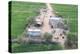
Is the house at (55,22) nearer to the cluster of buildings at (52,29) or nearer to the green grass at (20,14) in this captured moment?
the cluster of buildings at (52,29)

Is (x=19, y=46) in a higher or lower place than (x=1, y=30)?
lower

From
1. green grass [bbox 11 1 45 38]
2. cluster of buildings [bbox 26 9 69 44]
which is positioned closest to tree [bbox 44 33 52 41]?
cluster of buildings [bbox 26 9 69 44]

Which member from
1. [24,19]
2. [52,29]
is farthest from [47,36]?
[24,19]

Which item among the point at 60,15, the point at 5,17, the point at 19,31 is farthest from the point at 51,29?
the point at 5,17

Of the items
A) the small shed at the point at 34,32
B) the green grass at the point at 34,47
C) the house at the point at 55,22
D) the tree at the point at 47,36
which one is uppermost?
the house at the point at 55,22

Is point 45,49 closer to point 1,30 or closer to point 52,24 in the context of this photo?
point 52,24

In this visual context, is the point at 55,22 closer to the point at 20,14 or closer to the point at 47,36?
the point at 47,36

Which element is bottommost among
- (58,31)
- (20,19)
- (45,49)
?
(45,49)

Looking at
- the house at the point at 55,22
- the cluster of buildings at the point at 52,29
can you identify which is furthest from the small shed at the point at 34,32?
the house at the point at 55,22
